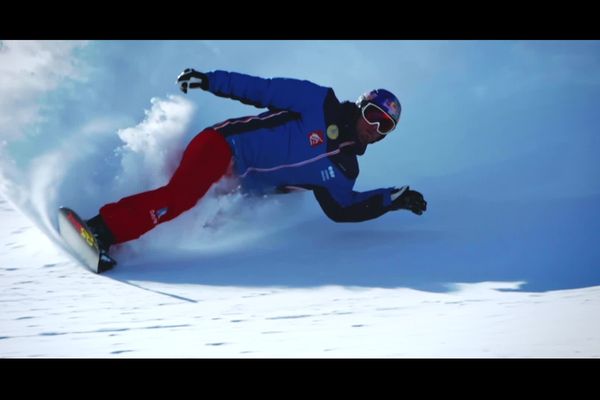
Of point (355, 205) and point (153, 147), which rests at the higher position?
point (153, 147)

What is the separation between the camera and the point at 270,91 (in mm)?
4762

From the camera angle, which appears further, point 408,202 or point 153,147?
point 153,147

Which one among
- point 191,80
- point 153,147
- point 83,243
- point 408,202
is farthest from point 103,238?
point 408,202

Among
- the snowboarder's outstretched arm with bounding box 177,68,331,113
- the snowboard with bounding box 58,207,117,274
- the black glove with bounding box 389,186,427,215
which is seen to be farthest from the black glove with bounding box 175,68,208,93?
the black glove with bounding box 389,186,427,215

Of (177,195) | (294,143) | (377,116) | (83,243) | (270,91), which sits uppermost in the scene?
(270,91)

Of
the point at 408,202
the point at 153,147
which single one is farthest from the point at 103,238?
the point at 408,202

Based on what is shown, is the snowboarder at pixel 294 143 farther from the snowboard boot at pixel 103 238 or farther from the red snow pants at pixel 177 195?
the snowboard boot at pixel 103 238

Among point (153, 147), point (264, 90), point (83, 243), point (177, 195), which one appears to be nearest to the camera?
point (83, 243)

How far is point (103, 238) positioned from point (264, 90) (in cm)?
130

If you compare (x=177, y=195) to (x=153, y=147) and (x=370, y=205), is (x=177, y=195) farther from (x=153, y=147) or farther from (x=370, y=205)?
(x=370, y=205)

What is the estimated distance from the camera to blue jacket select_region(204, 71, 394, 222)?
476 cm

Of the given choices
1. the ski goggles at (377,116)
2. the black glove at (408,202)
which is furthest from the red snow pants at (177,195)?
the black glove at (408,202)

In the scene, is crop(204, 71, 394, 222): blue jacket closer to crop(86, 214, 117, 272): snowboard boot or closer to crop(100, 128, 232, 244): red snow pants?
crop(100, 128, 232, 244): red snow pants

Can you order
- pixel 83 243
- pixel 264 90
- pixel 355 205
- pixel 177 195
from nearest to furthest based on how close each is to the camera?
pixel 83 243, pixel 177 195, pixel 264 90, pixel 355 205
